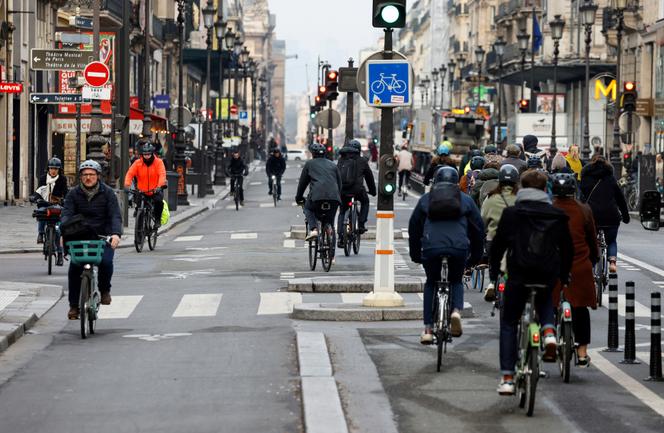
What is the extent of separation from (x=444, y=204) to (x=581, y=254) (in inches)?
43.6

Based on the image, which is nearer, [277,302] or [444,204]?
[444,204]

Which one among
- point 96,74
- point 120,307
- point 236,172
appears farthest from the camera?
point 236,172

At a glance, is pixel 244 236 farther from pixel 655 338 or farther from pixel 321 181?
pixel 655 338

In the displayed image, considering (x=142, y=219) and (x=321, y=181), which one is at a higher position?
(x=321, y=181)

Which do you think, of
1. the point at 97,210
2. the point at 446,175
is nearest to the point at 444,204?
the point at 446,175

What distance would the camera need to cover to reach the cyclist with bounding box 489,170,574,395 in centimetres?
1097

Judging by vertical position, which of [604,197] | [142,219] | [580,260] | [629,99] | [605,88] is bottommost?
[142,219]

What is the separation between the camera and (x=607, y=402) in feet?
36.4

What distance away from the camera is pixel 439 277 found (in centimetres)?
1296

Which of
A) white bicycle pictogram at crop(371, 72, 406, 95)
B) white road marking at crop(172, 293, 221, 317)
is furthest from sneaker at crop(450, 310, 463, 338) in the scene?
white road marking at crop(172, 293, 221, 317)

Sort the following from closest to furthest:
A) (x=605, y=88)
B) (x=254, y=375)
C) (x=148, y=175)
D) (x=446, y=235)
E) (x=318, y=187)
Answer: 1. (x=254, y=375)
2. (x=446, y=235)
3. (x=318, y=187)
4. (x=148, y=175)
5. (x=605, y=88)

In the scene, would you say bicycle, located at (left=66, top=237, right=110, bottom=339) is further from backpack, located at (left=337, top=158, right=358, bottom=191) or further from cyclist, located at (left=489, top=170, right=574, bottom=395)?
backpack, located at (left=337, top=158, right=358, bottom=191)

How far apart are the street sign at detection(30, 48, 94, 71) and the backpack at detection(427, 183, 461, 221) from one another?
1854 cm

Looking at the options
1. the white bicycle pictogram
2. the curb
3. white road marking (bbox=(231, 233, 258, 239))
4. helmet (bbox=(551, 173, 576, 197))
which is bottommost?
white road marking (bbox=(231, 233, 258, 239))
